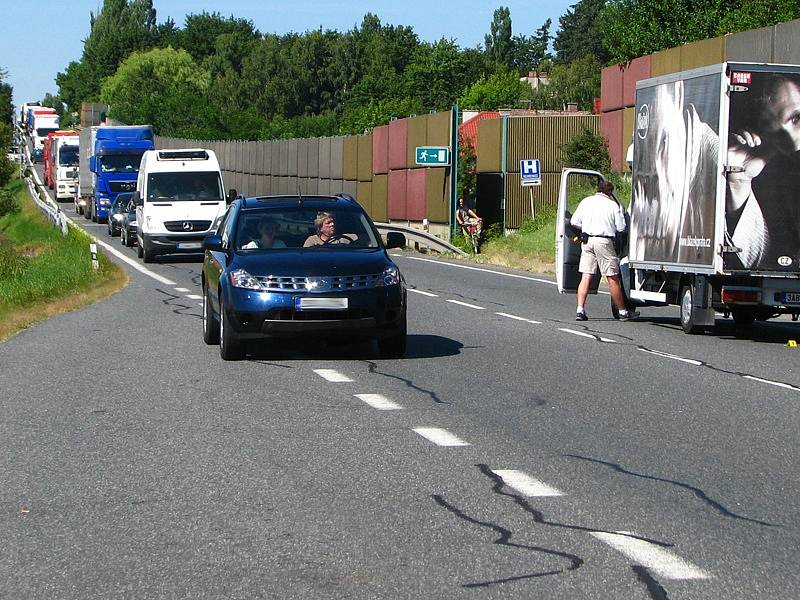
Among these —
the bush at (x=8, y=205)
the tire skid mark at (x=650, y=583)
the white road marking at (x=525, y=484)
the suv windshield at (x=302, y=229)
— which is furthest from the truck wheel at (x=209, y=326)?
the bush at (x=8, y=205)

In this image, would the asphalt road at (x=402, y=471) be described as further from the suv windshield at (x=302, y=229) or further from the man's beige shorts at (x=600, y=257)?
the man's beige shorts at (x=600, y=257)

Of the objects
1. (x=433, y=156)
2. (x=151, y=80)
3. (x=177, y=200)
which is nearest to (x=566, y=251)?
(x=177, y=200)

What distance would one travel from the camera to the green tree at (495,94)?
143 meters

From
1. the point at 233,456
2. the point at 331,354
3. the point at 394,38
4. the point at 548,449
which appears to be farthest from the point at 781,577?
the point at 394,38

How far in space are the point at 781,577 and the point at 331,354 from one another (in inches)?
360

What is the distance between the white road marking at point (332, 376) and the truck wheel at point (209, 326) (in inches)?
88.1

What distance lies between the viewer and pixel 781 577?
5969 mm

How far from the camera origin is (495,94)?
471 feet

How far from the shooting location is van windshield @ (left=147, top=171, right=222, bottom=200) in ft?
115

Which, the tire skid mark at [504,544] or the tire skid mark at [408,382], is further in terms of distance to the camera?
the tire skid mark at [408,382]

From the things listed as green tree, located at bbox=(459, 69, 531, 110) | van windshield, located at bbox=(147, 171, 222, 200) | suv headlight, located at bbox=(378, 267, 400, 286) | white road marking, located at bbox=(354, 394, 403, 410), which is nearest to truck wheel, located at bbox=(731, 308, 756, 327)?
suv headlight, located at bbox=(378, 267, 400, 286)

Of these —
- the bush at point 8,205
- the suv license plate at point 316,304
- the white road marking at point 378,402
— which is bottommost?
the bush at point 8,205

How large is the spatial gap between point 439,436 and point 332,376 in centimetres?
342

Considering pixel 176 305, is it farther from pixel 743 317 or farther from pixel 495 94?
pixel 495 94
